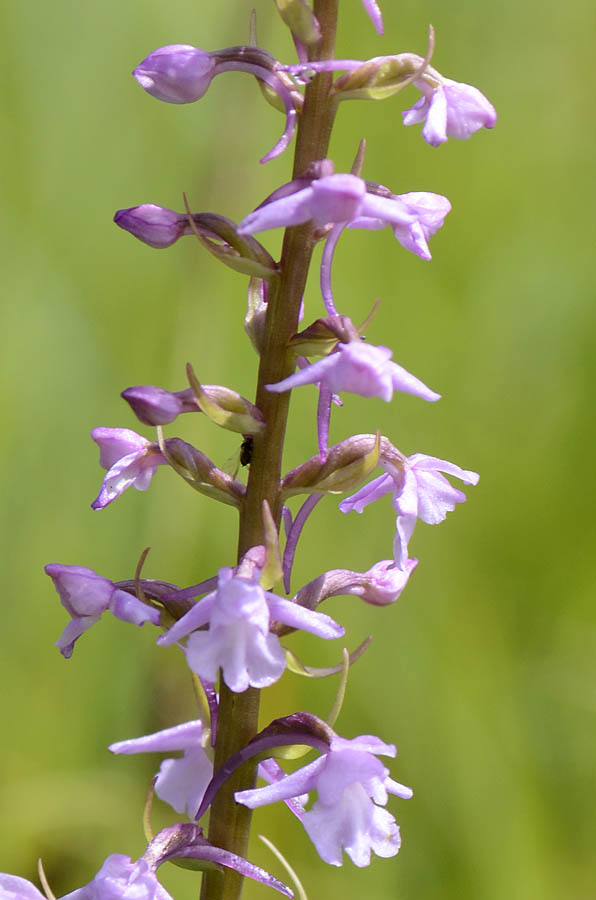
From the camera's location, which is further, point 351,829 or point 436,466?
point 436,466

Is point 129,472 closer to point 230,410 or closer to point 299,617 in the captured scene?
point 230,410

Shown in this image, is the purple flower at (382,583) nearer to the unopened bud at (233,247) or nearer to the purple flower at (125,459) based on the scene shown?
the purple flower at (125,459)

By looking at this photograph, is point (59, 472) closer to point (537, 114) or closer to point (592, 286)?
point (592, 286)

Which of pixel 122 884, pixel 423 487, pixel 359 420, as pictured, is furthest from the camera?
pixel 359 420

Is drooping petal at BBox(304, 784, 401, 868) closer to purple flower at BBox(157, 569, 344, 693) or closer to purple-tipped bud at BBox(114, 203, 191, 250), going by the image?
purple flower at BBox(157, 569, 344, 693)

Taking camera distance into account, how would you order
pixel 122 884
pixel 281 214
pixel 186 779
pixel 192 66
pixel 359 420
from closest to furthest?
pixel 281 214
pixel 122 884
pixel 192 66
pixel 186 779
pixel 359 420

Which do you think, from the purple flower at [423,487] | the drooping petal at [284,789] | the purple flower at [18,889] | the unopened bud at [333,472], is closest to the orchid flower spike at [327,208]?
the unopened bud at [333,472]

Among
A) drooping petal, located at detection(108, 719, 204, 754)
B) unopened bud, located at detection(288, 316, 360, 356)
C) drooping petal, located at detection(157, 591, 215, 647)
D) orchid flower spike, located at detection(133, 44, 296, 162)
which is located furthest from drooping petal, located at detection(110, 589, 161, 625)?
orchid flower spike, located at detection(133, 44, 296, 162)

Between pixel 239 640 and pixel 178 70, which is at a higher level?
pixel 178 70

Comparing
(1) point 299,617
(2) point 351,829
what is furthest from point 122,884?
(1) point 299,617
